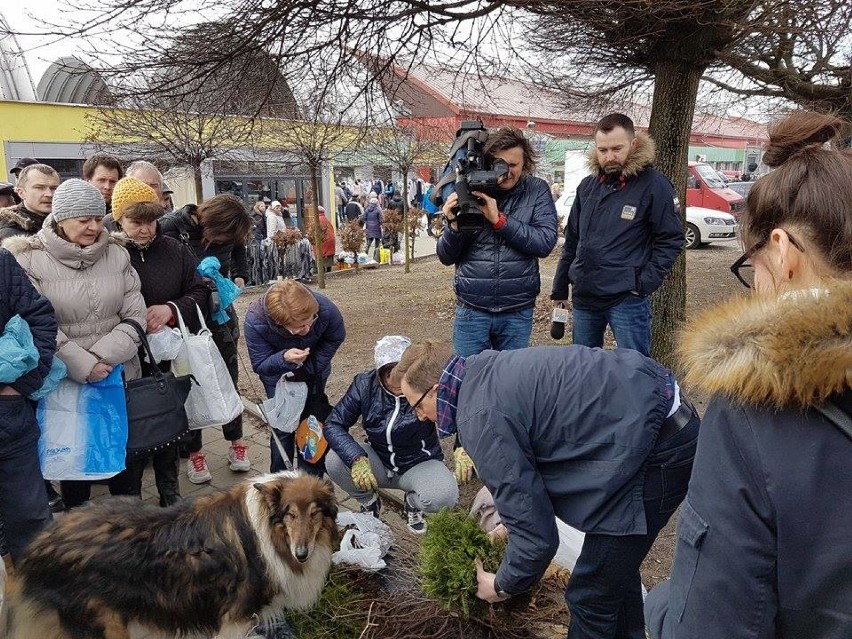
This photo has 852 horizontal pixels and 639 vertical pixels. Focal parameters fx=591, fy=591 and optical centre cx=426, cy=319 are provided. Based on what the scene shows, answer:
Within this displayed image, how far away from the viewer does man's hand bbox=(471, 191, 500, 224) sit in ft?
11.7

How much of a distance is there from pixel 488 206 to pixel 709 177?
1587 centimetres

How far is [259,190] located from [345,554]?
17814 millimetres

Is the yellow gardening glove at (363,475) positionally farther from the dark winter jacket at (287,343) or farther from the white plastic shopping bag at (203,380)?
the white plastic shopping bag at (203,380)

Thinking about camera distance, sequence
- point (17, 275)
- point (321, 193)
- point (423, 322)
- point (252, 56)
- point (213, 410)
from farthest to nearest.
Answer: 1. point (321, 193)
2. point (423, 322)
3. point (252, 56)
4. point (213, 410)
5. point (17, 275)

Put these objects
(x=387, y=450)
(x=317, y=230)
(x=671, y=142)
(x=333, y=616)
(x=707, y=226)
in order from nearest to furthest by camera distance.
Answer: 1. (x=333, y=616)
2. (x=387, y=450)
3. (x=671, y=142)
4. (x=317, y=230)
5. (x=707, y=226)

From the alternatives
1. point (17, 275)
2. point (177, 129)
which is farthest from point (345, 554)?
→ point (177, 129)

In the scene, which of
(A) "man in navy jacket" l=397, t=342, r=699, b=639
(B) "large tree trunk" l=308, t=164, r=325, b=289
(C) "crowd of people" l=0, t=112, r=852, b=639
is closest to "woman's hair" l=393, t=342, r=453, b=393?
(C) "crowd of people" l=0, t=112, r=852, b=639

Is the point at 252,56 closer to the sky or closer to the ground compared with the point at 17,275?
closer to the sky

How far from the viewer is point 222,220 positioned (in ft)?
13.7

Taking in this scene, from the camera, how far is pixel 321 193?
22.5m

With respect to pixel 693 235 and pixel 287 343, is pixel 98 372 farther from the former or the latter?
pixel 693 235

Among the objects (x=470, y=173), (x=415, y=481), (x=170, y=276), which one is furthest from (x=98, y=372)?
(x=470, y=173)

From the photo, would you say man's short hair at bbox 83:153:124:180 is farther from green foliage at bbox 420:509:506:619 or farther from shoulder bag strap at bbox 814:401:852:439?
shoulder bag strap at bbox 814:401:852:439

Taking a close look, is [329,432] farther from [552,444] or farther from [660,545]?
[660,545]
